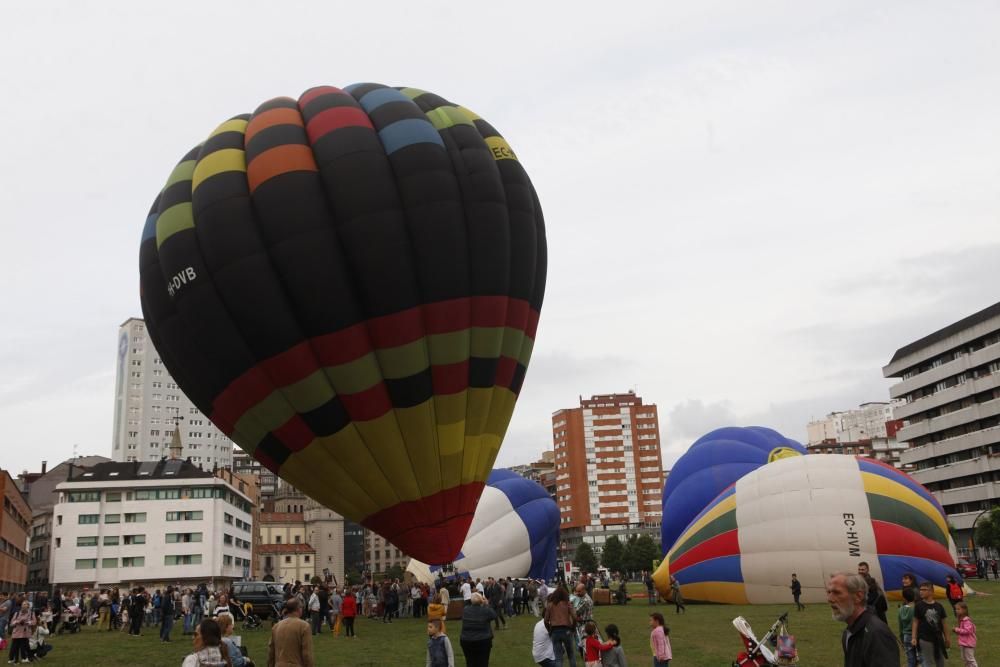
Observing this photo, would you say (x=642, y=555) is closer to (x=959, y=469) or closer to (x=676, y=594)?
(x=959, y=469)

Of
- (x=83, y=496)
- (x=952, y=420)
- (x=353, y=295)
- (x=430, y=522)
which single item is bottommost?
(x=430, y=522)

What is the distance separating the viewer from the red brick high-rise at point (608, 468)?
144 metres

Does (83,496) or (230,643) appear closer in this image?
(230,643)

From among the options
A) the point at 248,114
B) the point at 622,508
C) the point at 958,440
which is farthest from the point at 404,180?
the point at 622,508

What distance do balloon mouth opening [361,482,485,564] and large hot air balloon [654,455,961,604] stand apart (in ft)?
37.4

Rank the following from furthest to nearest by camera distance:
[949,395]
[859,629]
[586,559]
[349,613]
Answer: [586,559] < [949,395] < [349,613] < [859,629]

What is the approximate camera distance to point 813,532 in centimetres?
2531

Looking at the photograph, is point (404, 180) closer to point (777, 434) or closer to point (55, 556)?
point (777, 434)

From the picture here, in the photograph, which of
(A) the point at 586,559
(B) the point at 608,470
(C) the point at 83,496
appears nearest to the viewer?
(C) the point at 83,496

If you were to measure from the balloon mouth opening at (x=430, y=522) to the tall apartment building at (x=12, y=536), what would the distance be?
4357 cm

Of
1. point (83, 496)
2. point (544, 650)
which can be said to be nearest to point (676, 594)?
point (544, 650)

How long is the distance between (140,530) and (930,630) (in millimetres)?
80441

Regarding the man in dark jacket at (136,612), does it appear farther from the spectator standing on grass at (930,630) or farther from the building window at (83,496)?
the building window at (83,496)

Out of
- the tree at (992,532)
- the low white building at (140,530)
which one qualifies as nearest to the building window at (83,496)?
the low white building at (140,530)
